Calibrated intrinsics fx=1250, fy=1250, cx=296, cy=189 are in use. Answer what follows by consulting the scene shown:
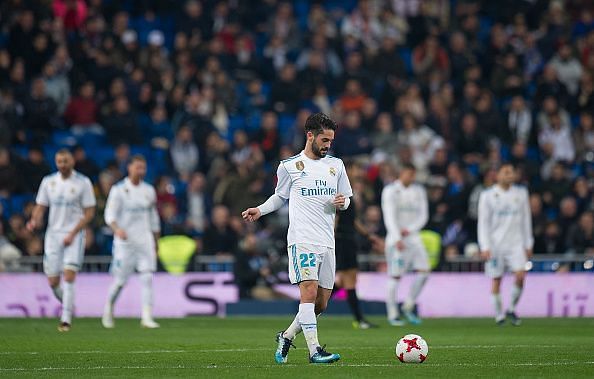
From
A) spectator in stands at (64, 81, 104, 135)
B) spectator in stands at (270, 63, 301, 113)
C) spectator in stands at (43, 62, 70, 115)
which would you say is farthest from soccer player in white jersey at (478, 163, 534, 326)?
spectator in stands at (43, 62, 70, 115)

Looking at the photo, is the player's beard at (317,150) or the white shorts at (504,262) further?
the white shorts at (504,262)

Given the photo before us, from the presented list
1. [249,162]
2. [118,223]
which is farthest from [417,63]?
[118,223]

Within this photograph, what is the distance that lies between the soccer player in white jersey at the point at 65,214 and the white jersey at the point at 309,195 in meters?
7.08

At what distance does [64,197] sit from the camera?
19.3 metres

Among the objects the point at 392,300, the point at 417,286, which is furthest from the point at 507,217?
the point at 392,300

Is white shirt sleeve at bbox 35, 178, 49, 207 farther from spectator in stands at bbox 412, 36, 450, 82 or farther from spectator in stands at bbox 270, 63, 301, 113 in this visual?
spectator in stands at bbox 412, 36, 450, 82

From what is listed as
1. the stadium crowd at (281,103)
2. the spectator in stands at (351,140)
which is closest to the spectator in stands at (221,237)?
the stadium crowd at (281,103)

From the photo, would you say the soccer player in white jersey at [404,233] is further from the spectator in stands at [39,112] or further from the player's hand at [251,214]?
the spectator in stands at [39,112]

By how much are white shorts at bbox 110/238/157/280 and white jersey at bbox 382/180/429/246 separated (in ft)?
13.3

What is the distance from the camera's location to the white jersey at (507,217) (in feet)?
68.0

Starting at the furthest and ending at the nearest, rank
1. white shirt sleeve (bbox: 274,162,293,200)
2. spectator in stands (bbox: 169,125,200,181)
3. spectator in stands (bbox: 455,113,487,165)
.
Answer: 1. spectator in stands (bbox: 455,113,487,165)
2. spectator in stands (bbox: 169,125,200,181)
3. white shirt sleeve (bbox: 274,162,293,200)

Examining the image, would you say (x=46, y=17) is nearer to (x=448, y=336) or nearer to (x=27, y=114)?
(x=27, y=114)

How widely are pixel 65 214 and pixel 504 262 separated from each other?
7285 mm

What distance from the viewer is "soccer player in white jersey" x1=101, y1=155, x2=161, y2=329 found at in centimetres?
1992
